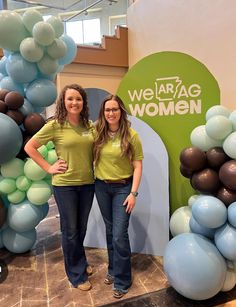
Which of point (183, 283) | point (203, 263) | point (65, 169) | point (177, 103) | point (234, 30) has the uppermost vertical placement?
point (234, 30)

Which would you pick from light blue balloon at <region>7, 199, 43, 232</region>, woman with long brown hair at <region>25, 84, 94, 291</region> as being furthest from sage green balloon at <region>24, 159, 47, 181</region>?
woman with long brown hair at <region>25, 84, 94, 291</region>

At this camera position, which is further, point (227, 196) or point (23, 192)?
point (23, 192)

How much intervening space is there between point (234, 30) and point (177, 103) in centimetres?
158

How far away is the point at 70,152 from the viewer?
1.86 metres

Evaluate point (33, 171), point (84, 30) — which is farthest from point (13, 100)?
point (84, 30)

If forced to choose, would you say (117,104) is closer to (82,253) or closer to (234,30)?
(82,253)

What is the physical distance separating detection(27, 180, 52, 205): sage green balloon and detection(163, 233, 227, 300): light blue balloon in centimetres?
103

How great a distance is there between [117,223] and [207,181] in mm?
626

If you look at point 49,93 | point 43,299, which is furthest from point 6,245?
point 49,93

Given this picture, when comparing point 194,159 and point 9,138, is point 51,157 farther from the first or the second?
point 194,159

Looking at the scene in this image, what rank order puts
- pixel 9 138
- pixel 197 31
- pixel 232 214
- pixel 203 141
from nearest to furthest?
1. pixel 232 214
2. pixel 203 141
3. pixel 9 138
4. pixel 197 31

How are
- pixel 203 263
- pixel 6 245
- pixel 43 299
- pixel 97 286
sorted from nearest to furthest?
pixel 203 263 → pixel 43 299 → pixel 97 286 → pixel 6 245

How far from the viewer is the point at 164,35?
4.11 metres

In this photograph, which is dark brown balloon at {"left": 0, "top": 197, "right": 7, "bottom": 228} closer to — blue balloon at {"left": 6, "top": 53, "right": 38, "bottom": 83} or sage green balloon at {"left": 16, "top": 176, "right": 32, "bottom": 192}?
sage green balloon at {"left": 16, "top": 176, "right": 32, "bottom": 192}
